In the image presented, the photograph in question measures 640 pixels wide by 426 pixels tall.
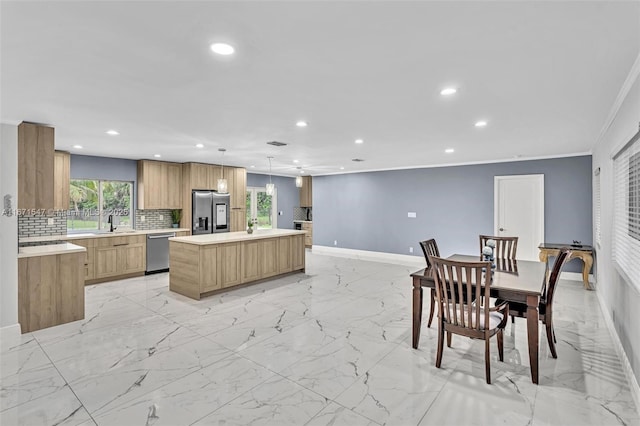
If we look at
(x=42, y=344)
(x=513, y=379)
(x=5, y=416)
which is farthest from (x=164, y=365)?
(x=513, y=379)

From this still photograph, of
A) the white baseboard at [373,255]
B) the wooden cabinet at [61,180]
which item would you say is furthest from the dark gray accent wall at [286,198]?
the wooden cabinet at [61,180]

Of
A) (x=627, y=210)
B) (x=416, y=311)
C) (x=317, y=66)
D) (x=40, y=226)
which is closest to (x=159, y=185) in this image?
(x=40, y=226)

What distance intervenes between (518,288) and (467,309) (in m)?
0.44

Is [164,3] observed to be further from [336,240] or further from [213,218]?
[336,240]

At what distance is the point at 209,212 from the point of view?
745 cm

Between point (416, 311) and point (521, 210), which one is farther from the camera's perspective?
point (521, 210)

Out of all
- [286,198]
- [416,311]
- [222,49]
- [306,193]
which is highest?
[222,49]

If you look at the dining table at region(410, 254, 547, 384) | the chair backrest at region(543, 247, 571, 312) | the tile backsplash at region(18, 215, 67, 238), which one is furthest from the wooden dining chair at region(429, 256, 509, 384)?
the tile backsplash at region(18, 215, 67, 238)

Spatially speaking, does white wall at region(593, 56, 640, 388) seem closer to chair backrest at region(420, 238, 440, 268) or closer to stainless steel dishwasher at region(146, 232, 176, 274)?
chair backrest at region(420, 238, 440, 268)

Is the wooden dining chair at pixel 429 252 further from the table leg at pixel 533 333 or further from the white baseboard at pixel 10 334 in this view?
the white baseboard at pixel 10 334

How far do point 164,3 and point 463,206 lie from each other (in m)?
6.92

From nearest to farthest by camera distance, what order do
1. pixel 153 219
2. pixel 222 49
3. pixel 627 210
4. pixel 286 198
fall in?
pixel 222 49, pixel 627 210, pixel 153 219, pixel 286 198

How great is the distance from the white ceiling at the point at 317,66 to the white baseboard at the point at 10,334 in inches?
86.8

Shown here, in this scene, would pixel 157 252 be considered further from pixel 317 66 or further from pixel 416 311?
pixel 317 66
